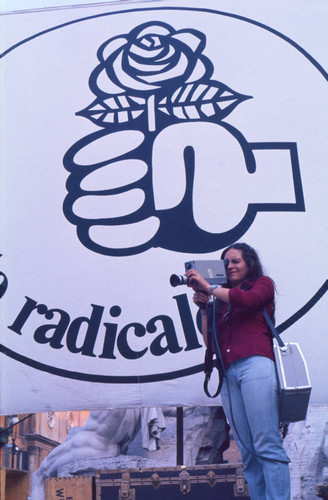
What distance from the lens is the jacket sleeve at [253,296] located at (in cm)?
237

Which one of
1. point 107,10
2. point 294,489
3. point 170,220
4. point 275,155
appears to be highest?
point 107,10

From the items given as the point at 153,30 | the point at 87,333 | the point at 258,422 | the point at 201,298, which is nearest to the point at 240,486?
the point at 87,333

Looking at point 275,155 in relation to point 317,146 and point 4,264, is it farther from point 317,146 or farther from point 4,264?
point 4,264

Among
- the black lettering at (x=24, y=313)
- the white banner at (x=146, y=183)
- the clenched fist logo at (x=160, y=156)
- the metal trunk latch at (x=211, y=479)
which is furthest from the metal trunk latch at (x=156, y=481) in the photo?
the clenched fist logo at (x=160, y=156)

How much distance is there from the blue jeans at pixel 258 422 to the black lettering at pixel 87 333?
127cm

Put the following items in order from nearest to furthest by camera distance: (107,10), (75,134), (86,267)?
(86,267)
(75,134)
(107,10)

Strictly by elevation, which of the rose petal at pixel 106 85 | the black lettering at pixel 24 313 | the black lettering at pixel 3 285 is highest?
the rose petal at pixel 106 85

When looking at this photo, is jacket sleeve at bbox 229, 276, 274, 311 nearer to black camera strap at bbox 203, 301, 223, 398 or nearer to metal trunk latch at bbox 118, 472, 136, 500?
black camera strap at bbox 203, 301, 223, 398

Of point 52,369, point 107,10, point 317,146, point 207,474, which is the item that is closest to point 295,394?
point 207,474

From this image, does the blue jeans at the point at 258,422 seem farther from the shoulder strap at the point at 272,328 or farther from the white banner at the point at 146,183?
the white banner at the point at 146,183

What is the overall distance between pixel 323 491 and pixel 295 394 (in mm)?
1419

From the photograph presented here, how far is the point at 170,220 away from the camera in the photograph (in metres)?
3.74

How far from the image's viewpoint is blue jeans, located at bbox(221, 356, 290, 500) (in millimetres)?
2268

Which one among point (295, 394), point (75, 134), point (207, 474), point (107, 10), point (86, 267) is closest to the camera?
point (295, 394)
